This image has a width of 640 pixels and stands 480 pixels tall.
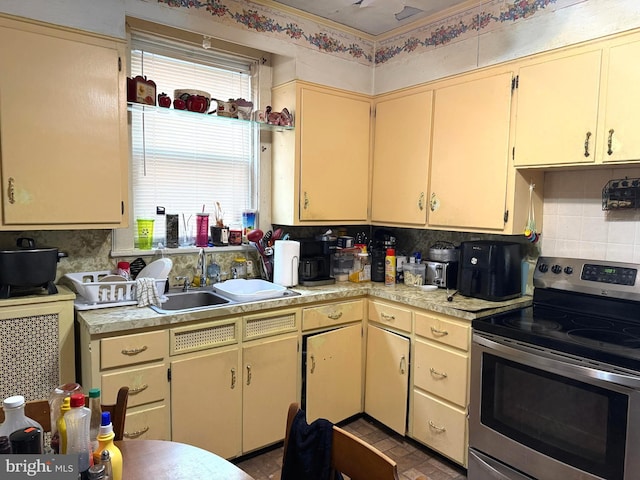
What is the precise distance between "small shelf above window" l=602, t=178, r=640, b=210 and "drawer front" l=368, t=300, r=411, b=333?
46.6 inches

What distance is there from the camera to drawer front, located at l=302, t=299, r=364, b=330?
2588mm

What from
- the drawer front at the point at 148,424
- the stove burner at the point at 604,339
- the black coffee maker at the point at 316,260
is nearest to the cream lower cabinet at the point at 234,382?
the drawer front at the point at 148,424

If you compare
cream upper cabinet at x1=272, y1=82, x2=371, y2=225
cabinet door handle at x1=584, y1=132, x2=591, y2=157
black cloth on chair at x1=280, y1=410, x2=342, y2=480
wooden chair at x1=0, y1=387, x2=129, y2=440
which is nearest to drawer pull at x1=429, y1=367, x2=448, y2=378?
cream upper cabinet at x1=272, y1=82, x2=371, y2=225

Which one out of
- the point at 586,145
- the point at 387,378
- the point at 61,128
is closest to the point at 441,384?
the point at 387,378

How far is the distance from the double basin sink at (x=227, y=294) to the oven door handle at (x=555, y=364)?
1118 mm

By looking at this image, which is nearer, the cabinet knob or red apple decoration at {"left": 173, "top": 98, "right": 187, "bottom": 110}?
the cabinet knob

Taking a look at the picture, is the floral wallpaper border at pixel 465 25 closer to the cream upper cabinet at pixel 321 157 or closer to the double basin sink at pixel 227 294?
the cream upper cabinet at pixel 321 157

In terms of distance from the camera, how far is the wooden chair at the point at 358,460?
0.98m

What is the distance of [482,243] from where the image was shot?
2.53 meters

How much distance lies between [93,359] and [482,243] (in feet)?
6.73

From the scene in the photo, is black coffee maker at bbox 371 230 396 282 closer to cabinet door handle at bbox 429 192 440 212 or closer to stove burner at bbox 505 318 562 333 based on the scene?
cabinet door handle at bbox 429 192 440 212

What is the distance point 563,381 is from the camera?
6.05 feet

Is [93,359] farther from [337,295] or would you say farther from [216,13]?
[216,13]

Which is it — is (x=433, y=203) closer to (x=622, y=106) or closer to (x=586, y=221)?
(x=586, y=221)
